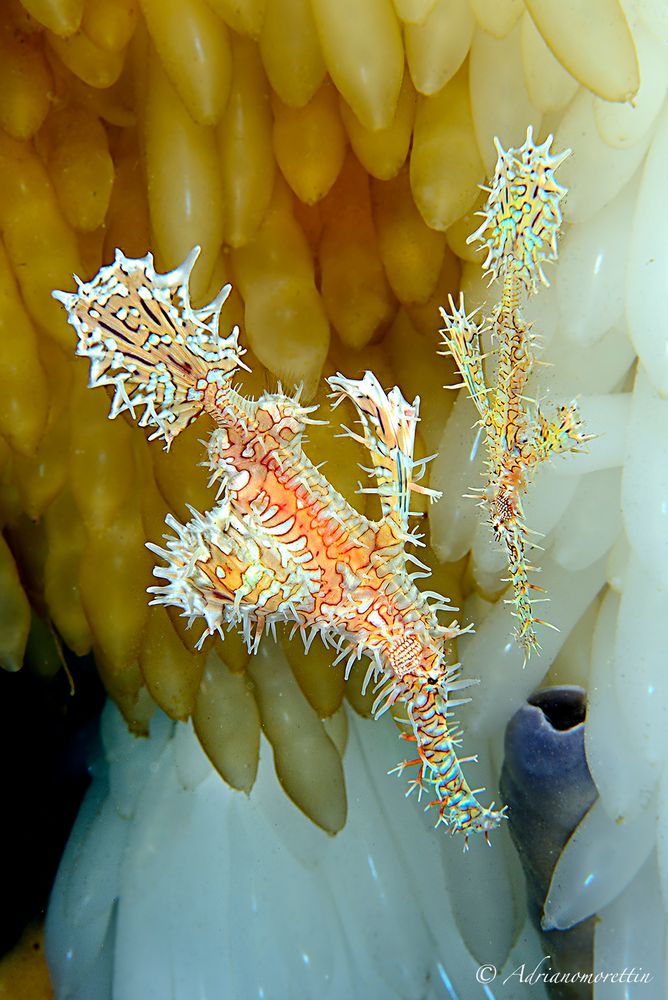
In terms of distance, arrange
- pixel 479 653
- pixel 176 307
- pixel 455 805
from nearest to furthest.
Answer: pixel 176 307 → pixel 455 805 → pixel 479 653

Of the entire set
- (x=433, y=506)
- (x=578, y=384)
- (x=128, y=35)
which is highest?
(x=128, y=35)

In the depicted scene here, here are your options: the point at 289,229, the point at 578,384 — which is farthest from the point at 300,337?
the point at 578,384

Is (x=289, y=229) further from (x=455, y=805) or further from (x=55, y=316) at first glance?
(x=455, y=805)

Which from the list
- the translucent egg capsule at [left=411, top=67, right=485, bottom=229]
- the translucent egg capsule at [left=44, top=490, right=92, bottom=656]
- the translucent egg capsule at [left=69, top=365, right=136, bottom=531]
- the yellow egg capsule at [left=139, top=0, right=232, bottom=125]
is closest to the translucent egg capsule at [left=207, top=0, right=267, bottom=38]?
the yellow egg capsule at [left=139, top=0, right=232, bottom=125]

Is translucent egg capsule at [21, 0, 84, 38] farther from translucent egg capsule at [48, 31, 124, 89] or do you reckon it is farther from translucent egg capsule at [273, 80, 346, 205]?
translucent egg capsule at [273, 80, 346, 205]

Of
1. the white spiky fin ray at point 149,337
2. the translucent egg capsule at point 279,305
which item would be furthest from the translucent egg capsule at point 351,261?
the white spiky fin ray at point 149,337

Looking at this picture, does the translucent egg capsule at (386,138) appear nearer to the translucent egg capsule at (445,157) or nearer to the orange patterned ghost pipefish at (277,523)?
the translucent egg capsule at (445,157)

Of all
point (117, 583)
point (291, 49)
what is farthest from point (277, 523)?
point (291, 49)
